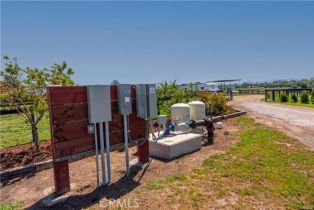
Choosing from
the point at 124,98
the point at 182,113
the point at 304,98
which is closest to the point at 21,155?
the point at 124,98

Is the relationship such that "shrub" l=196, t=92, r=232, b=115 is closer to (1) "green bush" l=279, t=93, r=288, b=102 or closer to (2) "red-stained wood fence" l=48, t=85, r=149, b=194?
(2) "red-stained wood fence" l=48, t=85, r=149, b=194

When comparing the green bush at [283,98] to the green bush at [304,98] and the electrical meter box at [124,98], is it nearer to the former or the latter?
the green bush at [304,98]

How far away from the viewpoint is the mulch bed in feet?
17.3

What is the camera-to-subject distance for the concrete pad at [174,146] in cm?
562

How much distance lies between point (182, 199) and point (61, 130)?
228 cm

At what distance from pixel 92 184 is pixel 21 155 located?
2.58 meters

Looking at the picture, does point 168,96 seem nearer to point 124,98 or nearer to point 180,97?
point 180,97

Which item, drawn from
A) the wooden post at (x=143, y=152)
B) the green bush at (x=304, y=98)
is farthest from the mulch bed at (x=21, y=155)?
the green bush at (x=304, y=98)

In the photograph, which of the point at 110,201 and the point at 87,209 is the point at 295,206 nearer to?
the point at 110,201

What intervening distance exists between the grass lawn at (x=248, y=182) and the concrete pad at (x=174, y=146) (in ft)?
2.44

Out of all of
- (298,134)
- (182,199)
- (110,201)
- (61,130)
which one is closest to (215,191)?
(182,199)

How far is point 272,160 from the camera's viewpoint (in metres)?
5.25

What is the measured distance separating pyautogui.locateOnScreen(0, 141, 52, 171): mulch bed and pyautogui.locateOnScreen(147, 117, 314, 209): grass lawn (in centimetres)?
302

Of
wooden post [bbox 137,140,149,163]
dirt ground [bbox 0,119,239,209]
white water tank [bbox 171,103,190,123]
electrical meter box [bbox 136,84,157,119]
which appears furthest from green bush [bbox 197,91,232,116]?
electrical meter box [bbox 136,84,157,119]
